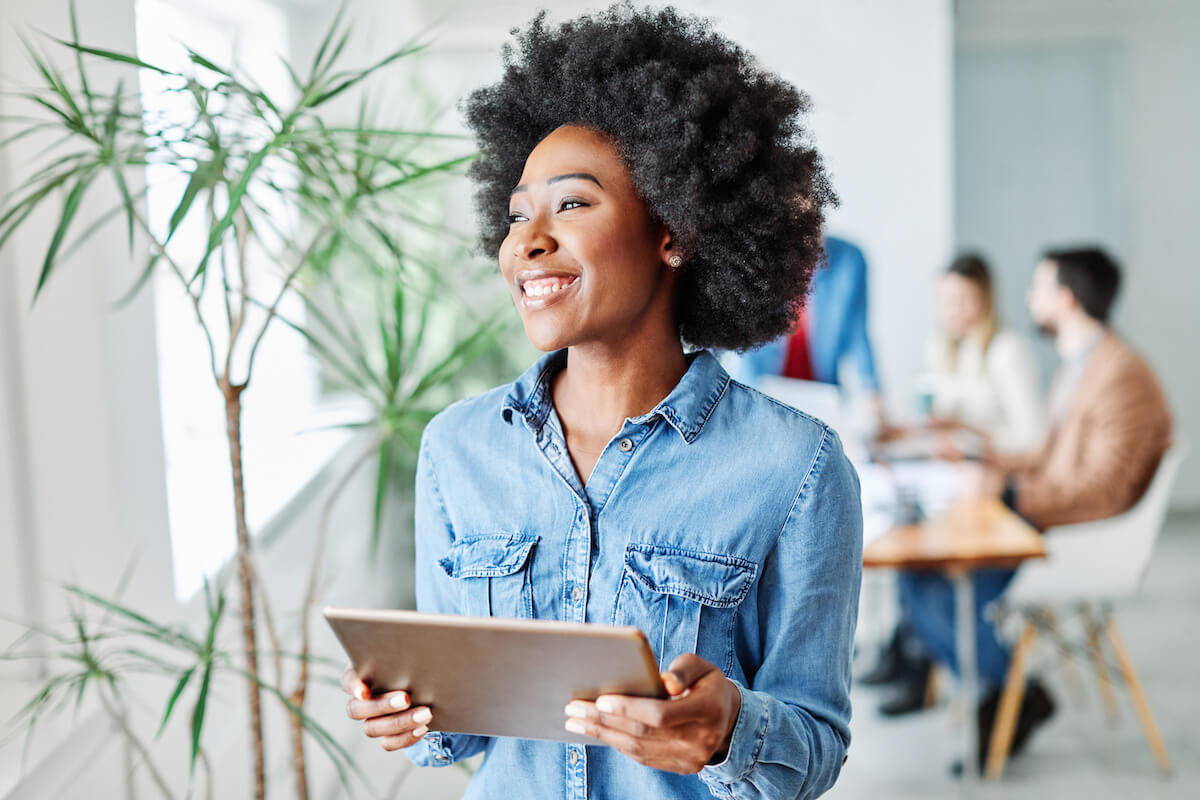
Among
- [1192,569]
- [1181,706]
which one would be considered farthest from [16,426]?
[1192,569]

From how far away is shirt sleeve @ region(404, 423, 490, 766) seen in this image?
3.70 ft

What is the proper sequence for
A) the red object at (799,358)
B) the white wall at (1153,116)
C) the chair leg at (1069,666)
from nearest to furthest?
the chair leg at (1069,666) < the red object at (799,358) < the white wall at (1153,116)

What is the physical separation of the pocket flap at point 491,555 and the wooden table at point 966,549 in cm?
145

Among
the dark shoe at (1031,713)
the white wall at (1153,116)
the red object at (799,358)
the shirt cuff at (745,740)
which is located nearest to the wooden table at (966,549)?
the dark shoe at (1031,713)

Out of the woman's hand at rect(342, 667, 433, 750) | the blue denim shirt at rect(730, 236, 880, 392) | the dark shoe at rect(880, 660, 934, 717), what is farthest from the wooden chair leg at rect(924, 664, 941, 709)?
the woman's hand at rect(342, 667, 433, 750)

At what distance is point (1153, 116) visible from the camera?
213 inches

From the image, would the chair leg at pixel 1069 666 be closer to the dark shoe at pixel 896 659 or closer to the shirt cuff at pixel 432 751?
the dark shoe at pixel 896 659

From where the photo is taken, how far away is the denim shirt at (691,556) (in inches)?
39.3

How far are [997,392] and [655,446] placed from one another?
9.54ft

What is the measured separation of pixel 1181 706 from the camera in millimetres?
3277

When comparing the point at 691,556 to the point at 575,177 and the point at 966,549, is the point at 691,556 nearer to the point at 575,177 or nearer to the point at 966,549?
the point at 575,177

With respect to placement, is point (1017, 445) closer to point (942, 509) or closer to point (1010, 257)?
point (942, 509)

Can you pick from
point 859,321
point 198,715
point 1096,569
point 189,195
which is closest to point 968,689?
point 1096,569

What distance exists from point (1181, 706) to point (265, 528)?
282 centimetres
